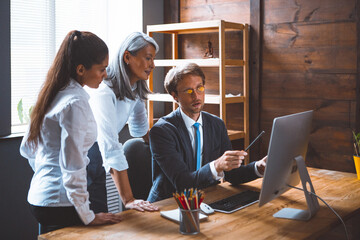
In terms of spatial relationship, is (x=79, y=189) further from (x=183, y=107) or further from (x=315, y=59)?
(x=315, y=59)

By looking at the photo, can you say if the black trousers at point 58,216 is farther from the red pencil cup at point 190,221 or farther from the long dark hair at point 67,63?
the red pencil cup at point 190,221

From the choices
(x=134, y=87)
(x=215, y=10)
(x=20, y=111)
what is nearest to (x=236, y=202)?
(x=134, y=87)

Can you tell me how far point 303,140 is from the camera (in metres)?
1.85

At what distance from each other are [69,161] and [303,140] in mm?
935

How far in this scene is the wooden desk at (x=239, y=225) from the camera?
62.1 inches

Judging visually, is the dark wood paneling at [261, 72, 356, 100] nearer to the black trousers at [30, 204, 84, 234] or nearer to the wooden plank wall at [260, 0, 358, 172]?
the wooden plank wall at [260, 0, 358, 172]

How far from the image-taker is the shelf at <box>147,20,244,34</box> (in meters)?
3.26

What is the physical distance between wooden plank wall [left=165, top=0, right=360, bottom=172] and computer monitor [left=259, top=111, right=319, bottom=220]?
1255 millimetres

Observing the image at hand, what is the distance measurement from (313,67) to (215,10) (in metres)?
0.98

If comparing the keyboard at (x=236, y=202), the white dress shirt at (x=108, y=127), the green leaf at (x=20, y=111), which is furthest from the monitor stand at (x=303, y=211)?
the green leaf at (x=20, y=111)

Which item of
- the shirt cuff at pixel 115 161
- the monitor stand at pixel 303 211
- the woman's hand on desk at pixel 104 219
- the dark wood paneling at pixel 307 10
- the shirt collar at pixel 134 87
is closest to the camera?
the woman's hand on desk at pixel 104 219

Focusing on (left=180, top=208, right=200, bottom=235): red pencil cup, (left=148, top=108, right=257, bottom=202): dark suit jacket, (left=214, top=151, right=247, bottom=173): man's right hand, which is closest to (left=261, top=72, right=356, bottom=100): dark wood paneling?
(left=148, top=108, right=257, bottom=202): dark suit jacket

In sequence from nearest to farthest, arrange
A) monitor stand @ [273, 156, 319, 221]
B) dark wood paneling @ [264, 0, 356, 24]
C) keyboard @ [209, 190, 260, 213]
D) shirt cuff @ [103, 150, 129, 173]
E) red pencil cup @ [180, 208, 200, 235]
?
red pencil cup @ [180, 208, 200, 235], monitor stand @ [273, 156, 319, 221], keyboard @ [209, 190, 260, 213], shirt cuff @ [103, 150, 129, 173], dark wood paneling @ [264, 0, 356, 24]

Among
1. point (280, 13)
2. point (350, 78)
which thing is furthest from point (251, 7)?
point (350, 78)
